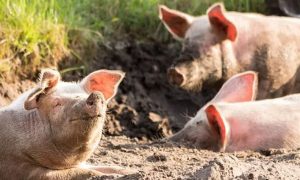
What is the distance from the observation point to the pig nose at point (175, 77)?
8430 mm

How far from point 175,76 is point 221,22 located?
62cm

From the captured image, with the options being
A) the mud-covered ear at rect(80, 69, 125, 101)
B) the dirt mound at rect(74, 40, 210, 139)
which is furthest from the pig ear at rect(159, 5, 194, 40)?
the mud-covered ear at rect(80, 69, 125, 101)

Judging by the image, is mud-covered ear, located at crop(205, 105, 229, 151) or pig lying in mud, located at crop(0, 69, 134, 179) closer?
pig lying in mud, located at crop(0, 69, 134, 179)

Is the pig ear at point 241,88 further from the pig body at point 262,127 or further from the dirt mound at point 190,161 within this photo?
the dirt mound at point 190,161

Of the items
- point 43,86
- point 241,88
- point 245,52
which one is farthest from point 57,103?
point 245,52

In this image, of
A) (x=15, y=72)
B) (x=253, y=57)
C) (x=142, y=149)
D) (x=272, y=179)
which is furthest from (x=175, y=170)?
(x=253, y=57)

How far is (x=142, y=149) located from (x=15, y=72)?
1.79m

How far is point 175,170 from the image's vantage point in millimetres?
5219

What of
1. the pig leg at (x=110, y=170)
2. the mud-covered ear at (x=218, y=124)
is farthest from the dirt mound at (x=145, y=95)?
the pig leg at (x=110, y=170)

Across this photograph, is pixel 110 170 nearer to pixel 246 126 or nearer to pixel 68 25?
pixel 246 126

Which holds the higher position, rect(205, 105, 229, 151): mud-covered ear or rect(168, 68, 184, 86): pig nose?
rect(205, 105, 229, 151): mud-covered ear

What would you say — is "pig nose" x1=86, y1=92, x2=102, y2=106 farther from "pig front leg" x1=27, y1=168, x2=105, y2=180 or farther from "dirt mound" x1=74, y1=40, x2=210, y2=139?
"dirt mound" x1=74, y1=40, x2=210, y2=139

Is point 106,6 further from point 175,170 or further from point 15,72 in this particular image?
point 175,170

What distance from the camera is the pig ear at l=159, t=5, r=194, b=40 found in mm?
8891
